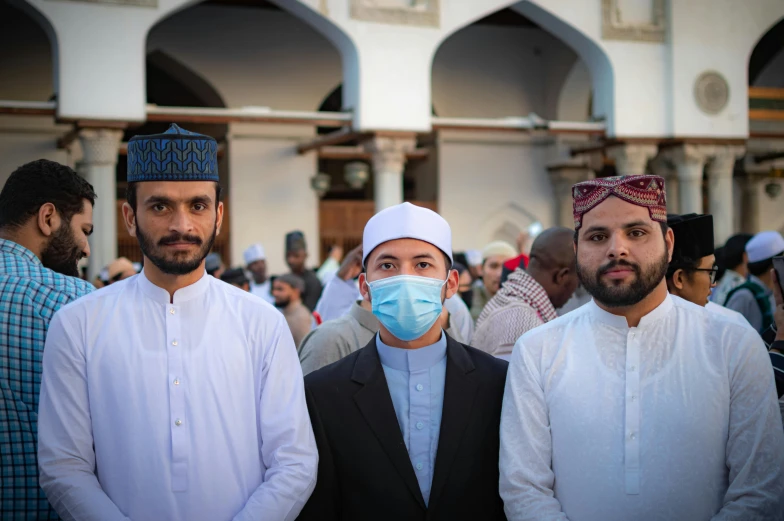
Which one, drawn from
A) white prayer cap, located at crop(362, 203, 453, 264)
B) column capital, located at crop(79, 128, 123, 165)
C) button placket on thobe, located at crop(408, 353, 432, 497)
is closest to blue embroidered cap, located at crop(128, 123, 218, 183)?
white prayer cap, located at crop(362, 203, 453, 264)

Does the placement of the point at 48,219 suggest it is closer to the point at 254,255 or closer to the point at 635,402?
the point at 635,402

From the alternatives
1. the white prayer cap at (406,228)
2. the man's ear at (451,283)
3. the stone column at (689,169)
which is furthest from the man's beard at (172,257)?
the stone column at (689,169)

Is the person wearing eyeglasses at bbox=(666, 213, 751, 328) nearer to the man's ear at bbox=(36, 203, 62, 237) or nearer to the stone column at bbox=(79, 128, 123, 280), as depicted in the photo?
the man's ear at bbox=(36, 203, 62, 237)

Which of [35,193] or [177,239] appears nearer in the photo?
[177,239]

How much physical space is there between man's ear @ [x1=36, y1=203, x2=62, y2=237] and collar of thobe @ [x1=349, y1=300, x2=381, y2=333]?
1064 mm

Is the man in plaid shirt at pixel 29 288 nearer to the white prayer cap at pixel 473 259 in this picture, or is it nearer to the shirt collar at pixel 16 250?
the shirt collar at pixel 16 250

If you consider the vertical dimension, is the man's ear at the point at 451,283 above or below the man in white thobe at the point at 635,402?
above

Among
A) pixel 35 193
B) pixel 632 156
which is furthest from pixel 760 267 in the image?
pixel 632 156

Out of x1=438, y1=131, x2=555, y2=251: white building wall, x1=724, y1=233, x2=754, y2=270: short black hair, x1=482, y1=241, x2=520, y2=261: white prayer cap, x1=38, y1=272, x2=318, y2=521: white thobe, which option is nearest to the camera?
x1=38, y1=272, x2=318, y2=521: white thobe

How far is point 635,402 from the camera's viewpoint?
2.06 metres

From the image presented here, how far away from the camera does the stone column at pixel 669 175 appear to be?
12.8 metres

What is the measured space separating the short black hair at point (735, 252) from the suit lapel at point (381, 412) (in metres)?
3.71

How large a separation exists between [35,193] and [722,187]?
11.6 m

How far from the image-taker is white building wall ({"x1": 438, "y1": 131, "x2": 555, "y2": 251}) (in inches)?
559
